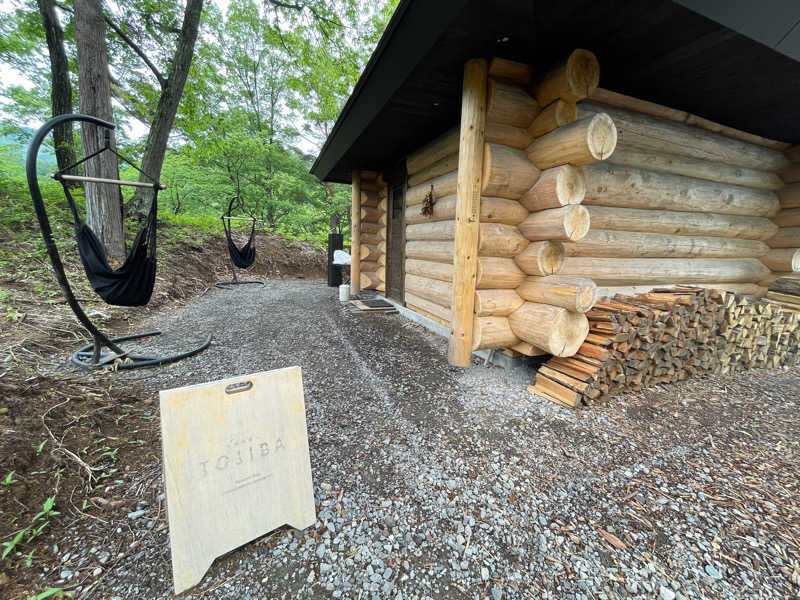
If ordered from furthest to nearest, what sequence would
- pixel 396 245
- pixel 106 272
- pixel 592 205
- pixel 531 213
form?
pixel 396 245 → pixel 592 205 → pixel 531 213 → pixel 106 272

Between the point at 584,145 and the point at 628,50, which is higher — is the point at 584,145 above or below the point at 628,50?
below

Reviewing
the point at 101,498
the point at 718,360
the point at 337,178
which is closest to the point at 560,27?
the point at 718,360

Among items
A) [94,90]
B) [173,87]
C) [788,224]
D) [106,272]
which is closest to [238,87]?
[173,87]

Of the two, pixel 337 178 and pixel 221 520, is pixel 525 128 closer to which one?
pixel 221 520

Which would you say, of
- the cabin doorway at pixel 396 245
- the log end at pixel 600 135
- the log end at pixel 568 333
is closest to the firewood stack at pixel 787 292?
the log end at pixel 568 333

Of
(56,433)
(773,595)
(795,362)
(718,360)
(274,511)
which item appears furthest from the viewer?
(795,362)

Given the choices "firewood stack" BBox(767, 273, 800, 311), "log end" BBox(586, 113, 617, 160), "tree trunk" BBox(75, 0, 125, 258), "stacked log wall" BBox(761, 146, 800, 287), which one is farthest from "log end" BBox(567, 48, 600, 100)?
"tree trunk" BBox(75, 0, 125, 258)

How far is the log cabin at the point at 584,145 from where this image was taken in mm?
1801

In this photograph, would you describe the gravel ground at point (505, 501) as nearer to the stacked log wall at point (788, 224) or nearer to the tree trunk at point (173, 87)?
the stacked log wall at point (788, 224)

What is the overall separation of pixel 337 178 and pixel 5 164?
25.0 ft

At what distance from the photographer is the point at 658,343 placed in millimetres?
2377

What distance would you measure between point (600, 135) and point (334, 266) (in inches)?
234

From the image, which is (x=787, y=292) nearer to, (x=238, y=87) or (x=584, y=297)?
(x=584, y=297)

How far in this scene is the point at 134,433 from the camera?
5.21 ft
